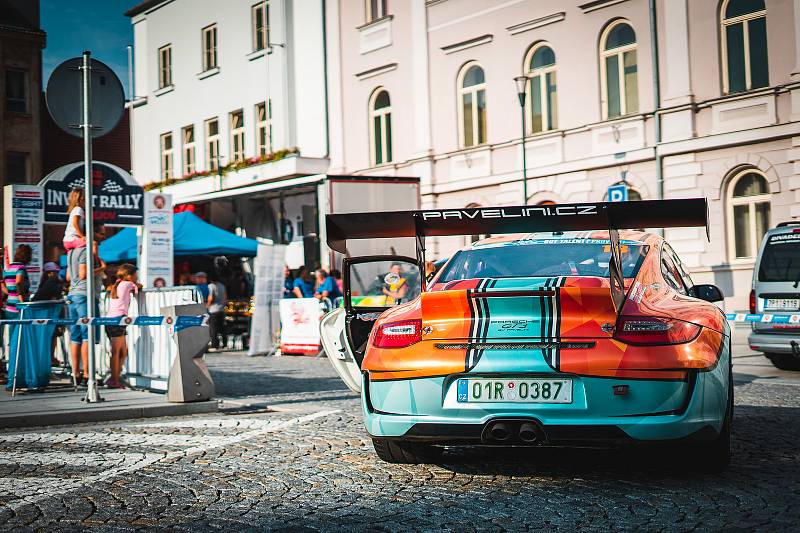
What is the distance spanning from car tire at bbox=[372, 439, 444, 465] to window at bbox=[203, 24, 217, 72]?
34.7 meters

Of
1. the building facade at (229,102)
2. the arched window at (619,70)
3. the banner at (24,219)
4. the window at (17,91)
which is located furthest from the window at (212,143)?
the banner at (24,219)

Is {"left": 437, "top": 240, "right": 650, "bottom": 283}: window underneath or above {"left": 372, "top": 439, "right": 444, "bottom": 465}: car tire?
above

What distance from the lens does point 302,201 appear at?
97.7 feet

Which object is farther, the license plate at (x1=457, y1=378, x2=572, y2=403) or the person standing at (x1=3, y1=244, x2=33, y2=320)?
the person standing at (x1=3, y1=244, x2=33, y2=320)

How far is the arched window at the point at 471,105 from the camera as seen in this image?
1136 inches

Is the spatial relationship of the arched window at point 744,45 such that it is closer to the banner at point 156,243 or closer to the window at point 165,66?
the banner at point 156,243

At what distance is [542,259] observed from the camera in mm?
6742

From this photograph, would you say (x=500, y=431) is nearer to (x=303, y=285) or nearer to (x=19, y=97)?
(x=303, y=285)

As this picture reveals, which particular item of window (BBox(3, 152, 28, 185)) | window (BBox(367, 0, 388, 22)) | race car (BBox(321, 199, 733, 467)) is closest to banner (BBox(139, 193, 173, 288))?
race car (BBox(321, 199, 733, 467))

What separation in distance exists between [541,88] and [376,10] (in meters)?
7.56

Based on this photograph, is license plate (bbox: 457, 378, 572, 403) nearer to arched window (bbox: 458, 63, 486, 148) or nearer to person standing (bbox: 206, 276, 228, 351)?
person standing (bbox: 206, 276, 228, 351)

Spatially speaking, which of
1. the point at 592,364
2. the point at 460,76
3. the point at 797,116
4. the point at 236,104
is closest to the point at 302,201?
the point at 460,76

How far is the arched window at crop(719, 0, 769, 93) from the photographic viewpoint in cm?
2230

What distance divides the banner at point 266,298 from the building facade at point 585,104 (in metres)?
7.80
